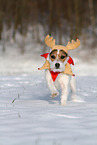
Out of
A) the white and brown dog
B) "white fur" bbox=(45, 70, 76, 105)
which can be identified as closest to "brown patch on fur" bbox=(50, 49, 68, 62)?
the white and brown dog

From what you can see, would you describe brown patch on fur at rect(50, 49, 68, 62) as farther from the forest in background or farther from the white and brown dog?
the forest in background

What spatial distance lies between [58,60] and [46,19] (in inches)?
748

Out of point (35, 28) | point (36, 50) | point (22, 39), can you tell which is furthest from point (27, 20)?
point (36, 50)

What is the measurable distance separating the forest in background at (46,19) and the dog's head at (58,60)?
47.9ft

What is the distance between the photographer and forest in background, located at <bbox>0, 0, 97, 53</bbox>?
19891mm

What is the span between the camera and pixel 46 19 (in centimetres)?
2280

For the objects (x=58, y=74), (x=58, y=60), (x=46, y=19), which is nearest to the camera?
(x=58, y=60)

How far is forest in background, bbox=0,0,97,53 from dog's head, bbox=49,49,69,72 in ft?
47.9

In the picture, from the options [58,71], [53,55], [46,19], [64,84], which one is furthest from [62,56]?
[46,19]

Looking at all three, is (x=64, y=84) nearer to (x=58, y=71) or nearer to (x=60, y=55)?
(x=58, y=71)

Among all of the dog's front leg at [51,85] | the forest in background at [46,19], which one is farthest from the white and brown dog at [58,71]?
the forest in background at [46,19]

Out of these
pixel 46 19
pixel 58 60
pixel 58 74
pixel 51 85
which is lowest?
pixel 51 85

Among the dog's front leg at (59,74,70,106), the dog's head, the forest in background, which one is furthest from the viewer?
the forest in background

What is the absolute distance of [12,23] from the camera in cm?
2178
